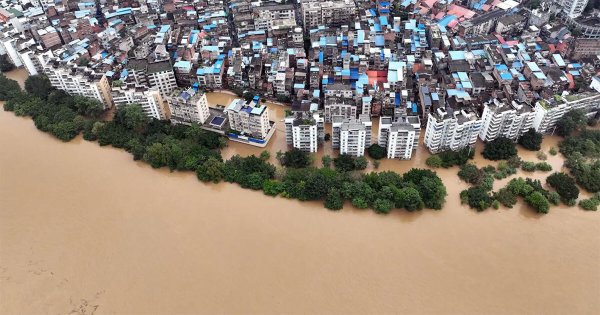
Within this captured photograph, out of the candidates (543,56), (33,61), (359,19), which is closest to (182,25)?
(33,61)

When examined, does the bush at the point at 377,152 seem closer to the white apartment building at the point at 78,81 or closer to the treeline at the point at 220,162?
the treeline at the point at 220,162

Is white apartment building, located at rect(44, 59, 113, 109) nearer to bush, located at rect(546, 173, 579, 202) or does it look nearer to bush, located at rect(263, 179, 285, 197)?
bush, located at rect(263, 179, 285, 197)

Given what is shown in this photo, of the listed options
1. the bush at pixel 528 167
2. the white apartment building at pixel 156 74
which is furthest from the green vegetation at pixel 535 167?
the white apartment building at pixel 156 74

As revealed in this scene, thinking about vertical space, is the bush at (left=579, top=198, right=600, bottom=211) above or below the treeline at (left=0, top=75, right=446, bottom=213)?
below

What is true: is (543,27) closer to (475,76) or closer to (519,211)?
(475,76)

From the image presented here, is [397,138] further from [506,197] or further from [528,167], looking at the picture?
[528,167]

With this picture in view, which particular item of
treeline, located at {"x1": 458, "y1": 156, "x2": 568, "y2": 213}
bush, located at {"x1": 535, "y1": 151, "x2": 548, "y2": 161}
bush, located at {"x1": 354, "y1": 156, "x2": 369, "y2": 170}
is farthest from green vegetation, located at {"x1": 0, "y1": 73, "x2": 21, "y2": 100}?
bush, located at {"x1": 535, "y1": 151, "x2": 548, "y2": 161}
